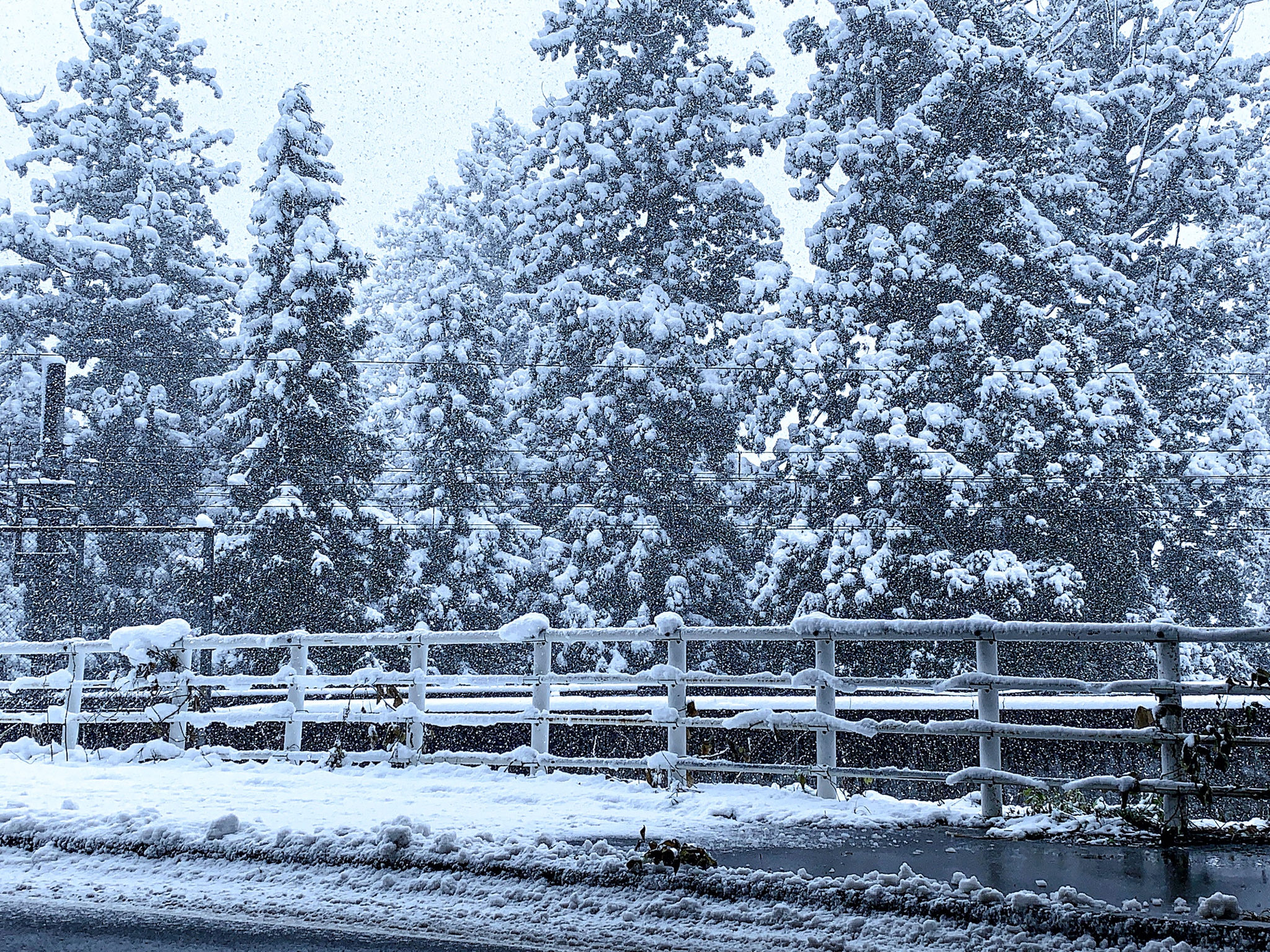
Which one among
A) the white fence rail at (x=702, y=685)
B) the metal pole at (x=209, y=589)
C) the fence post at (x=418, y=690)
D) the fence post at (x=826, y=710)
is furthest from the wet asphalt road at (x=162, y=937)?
the metal pole at (x=209, y=589)

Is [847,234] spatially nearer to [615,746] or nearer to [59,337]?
[615,746]

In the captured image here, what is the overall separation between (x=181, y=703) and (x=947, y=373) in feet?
57.7

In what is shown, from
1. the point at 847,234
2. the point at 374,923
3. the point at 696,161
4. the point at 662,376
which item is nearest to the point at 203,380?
the point at 662,376

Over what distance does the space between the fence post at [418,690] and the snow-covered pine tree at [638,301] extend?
14001 millimetres

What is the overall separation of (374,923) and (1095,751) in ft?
46.8

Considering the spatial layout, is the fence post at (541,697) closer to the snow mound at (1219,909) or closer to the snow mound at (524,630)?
the snow mound at (524,630)

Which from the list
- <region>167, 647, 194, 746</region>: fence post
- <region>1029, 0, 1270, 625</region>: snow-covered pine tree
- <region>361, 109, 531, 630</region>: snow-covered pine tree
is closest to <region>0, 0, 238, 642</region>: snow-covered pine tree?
<region>361, 109, 531, 630</region>: snow-covered pine tree

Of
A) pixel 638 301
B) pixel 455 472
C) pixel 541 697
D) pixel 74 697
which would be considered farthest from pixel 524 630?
pixel 455 472

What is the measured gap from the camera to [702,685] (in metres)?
11.2

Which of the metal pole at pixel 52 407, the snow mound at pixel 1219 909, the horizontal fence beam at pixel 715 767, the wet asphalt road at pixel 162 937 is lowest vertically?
the wet asphalt road at pixel 162 937

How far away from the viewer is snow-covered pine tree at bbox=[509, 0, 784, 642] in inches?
1062

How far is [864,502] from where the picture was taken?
25.0 meters

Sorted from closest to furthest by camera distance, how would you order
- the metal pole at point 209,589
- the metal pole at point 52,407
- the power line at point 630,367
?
the power line at point 630,367, the metal pole at point 52,407, the metal pole at point 209,589

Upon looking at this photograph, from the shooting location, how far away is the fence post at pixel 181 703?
12922 millimetres
